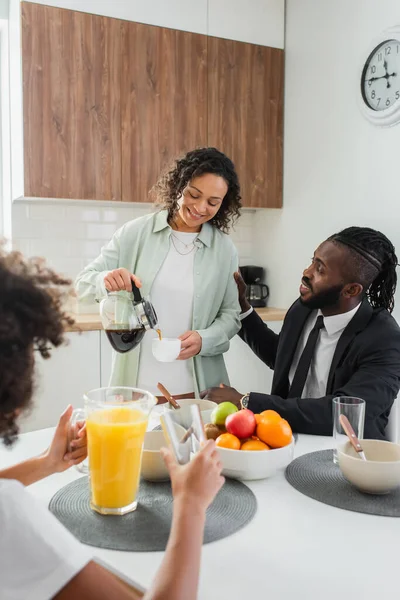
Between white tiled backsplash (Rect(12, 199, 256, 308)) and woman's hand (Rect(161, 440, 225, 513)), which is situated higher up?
white tiled backsplash (Rect(12, 199, 256, 308))

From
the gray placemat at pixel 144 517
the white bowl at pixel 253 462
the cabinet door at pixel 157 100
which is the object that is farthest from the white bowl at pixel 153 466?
the cabinet door at pixel 157 100

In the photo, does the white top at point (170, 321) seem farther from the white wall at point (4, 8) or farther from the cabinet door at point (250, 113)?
the white wall at point (4, 8)

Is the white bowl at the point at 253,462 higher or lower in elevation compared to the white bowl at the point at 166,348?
lower

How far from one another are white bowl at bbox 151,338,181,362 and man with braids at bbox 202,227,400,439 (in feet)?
0.72

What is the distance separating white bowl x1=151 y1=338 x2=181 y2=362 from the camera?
5.83 feet

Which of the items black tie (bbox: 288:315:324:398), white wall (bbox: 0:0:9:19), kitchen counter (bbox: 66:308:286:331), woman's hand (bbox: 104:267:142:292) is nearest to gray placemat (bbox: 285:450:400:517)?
black tie (bbox: 288:315:324:398)

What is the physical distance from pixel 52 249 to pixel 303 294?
77.3 inches

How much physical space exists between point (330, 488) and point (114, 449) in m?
0.46

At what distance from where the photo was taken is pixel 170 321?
2.12 meters

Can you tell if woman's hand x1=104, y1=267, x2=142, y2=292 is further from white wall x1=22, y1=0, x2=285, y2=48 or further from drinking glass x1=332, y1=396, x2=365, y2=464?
white wall x1=22, y1=0, x2=285, y2=48

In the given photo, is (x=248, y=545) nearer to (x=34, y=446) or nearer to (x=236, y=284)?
(x=34, y=446)

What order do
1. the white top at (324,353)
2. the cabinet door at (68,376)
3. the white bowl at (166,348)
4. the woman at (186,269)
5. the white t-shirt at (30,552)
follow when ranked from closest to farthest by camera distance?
the white t-shirt at (30,552)
the white bowl at (166,348)
the white top at (324,353)
the woman at (186,269)
the cabinet door at (68,376)

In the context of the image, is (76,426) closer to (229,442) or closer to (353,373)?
(229,442)

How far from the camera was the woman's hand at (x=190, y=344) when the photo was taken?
6.33 feet
